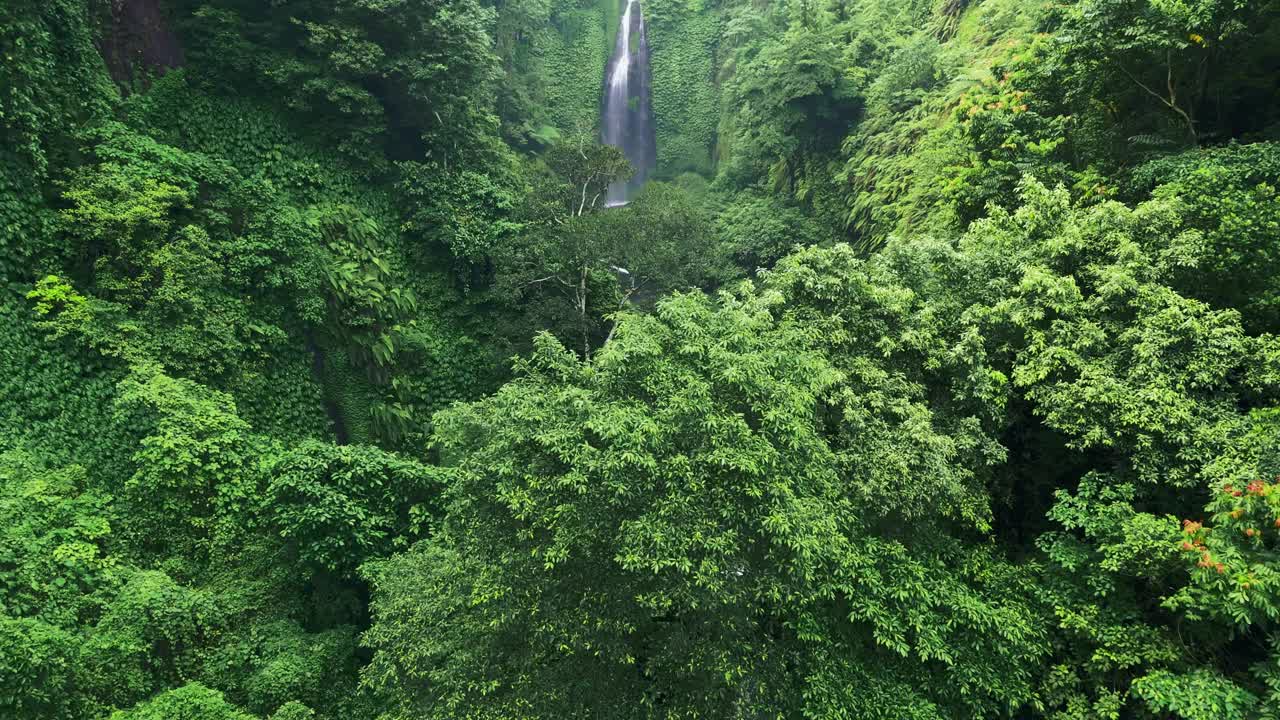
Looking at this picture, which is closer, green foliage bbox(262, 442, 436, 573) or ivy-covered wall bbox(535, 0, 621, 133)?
green foliage bbox(262, 442, 436, 573)

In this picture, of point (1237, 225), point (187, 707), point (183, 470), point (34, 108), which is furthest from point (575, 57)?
point (187, 707)

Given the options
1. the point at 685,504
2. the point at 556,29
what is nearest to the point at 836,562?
the point at 685,504

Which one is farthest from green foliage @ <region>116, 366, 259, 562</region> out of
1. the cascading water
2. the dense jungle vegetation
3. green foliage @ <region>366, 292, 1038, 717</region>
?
the cascading water

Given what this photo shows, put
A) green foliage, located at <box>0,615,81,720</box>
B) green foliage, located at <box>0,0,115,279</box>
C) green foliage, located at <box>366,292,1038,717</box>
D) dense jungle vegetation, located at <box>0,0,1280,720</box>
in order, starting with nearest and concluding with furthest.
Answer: green foliage, located at <box>366,292,1038,717</box> < dense jungle vegetation, located at <box>0,0,1280,720</box> < green foliage, located at <box>0,615,81,720</box> < green foliage, located at <box>0,0,115,279</box>

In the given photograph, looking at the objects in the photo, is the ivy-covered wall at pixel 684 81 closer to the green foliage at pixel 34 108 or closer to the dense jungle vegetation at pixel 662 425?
the dense jungle vegetation at pixel 662 425

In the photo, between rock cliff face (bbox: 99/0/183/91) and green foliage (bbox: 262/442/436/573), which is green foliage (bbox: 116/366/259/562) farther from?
rock cliff face (bbox: 99/0/183/91)

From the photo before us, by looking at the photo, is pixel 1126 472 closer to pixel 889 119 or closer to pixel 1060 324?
pixel 1060 324
